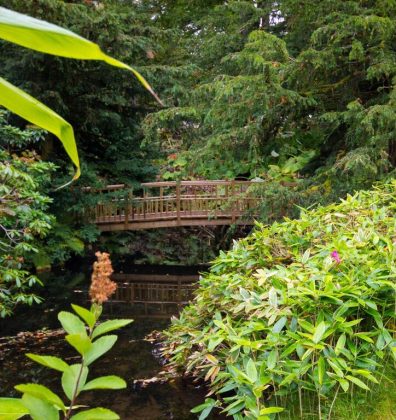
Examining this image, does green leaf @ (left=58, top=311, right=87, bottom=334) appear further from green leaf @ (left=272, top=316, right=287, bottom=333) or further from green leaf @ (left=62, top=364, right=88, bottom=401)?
green leaf @ (left=272, top=316, right=287, bottom=333)

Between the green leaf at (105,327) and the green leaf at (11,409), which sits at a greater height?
the green leaf at (105,327)

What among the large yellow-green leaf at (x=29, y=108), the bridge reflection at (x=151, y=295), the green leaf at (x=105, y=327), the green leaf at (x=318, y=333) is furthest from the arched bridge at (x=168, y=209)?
the large yellow-green leaf at (x=29, y=108)

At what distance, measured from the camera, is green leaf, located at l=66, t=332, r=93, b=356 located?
0.43 meters

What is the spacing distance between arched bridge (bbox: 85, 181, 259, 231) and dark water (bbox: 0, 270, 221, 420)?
6.10 feet

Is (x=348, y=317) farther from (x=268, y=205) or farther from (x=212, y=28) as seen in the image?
(x=212, y=28)

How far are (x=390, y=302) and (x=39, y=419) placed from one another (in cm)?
247

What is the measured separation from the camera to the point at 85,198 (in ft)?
29.2

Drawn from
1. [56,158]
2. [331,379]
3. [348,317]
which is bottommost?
[331,379]

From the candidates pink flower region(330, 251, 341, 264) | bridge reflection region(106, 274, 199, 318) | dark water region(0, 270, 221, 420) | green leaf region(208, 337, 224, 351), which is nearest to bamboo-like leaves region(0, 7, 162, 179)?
green leaf region(208, 337, 224, 351)

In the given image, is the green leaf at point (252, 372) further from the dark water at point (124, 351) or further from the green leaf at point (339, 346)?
the dark water at point (124, 351)

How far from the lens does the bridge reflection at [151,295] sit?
636 centimetres

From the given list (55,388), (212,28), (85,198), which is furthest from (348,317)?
(212,28)

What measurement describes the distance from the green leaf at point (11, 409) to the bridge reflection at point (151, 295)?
492 cm

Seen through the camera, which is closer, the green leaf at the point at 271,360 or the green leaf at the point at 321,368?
the green leaf at the point at 321,368
